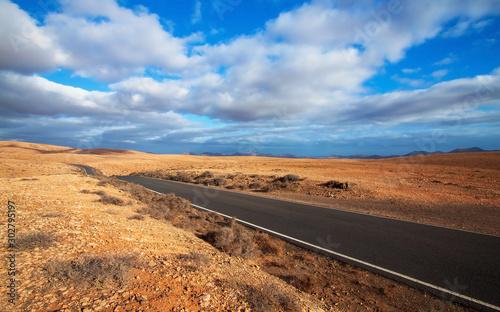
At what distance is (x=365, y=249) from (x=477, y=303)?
8.54 feet

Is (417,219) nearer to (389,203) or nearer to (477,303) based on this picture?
(389,203)

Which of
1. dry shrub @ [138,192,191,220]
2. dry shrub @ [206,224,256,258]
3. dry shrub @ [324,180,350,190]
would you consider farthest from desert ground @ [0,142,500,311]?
dry shrub @ [324,180,350,190]

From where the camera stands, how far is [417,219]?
10211 mm

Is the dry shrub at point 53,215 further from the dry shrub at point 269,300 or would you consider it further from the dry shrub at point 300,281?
the dry shrub at point 300,281

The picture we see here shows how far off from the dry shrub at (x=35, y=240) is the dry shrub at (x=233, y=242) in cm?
341

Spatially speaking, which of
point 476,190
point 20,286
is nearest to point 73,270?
point 20,286

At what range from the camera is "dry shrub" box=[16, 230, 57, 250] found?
4401 millimetres

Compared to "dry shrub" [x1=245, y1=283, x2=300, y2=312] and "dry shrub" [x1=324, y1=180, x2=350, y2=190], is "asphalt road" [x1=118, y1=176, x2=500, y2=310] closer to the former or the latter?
"dry shrub" [x1=245, y1=283, x2=300, y2=312]

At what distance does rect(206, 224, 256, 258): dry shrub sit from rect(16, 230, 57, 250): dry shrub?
3.41 meters

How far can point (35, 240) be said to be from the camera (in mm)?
4613

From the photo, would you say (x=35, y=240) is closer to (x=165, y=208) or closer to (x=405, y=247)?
(x=165, y=208)

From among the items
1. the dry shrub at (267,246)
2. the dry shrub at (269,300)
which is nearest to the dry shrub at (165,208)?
the dry shrub at (267,246)

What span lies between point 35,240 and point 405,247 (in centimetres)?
843

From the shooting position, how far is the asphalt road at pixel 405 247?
500cm
